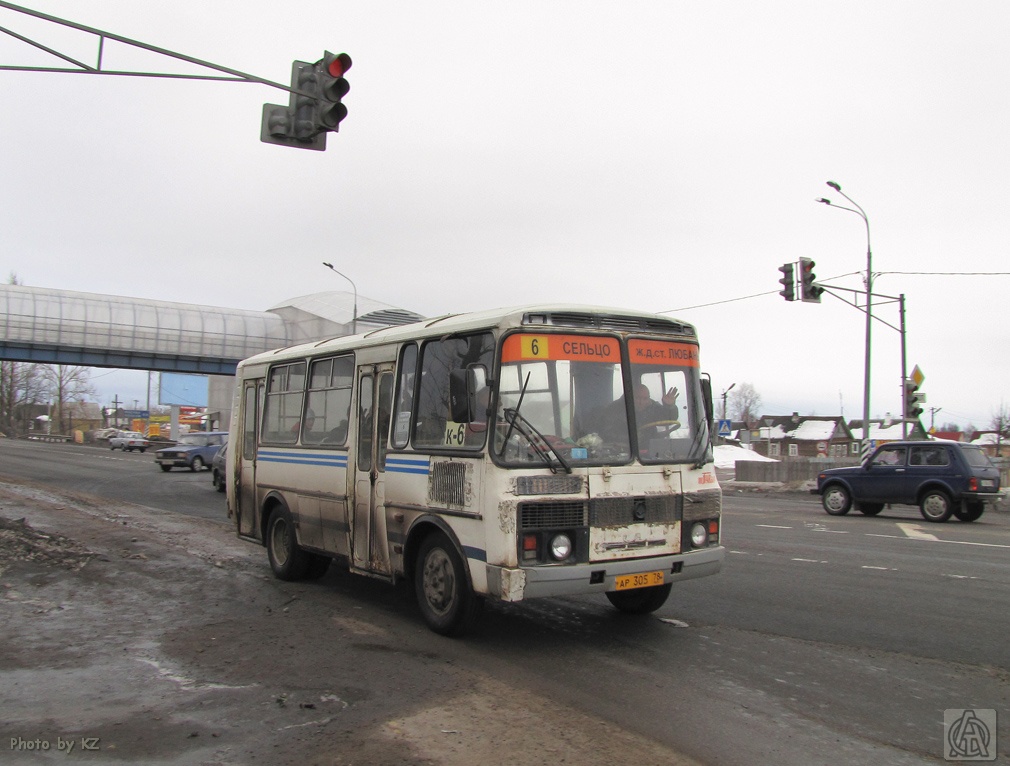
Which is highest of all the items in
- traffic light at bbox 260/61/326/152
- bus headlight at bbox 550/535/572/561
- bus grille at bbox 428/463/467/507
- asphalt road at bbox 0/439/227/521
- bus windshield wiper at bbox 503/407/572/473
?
traffic light at bbox 260/61/326/152

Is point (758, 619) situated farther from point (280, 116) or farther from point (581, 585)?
point (280, 116)

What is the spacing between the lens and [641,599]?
7957 mm

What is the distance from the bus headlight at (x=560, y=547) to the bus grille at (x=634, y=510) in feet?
0.86

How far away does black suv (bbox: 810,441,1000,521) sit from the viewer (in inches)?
709

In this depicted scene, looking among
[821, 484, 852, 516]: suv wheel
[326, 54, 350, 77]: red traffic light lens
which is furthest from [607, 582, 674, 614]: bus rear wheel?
[821, 484, 852, 516]: suv wheel

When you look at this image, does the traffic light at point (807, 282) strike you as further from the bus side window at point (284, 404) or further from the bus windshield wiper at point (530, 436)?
the bus windshield wiper at point (530, 436)

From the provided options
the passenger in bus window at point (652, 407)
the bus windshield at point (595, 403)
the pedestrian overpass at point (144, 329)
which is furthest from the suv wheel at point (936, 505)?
the pedestrian overpass at point (144, 329)

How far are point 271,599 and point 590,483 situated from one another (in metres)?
4.16

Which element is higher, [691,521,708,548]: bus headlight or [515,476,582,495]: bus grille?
[515,476,582,495]: bus grille

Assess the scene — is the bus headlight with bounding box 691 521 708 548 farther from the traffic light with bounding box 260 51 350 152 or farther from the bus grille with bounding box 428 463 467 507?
the traffic light with bounding box 260 51 350 152

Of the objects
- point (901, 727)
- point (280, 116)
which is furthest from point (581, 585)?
point (280, 116)

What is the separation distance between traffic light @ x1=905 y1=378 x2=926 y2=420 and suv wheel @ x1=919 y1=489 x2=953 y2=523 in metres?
9.47

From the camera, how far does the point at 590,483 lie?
21.8 ft

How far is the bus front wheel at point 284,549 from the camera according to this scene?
977 cm
